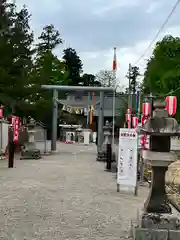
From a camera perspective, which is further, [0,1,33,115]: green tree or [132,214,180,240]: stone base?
[0,1,33,115]: green tree

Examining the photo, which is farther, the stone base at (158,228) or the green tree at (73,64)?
the green tree at (73,64)

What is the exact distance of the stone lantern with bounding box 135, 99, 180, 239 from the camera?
210 inches

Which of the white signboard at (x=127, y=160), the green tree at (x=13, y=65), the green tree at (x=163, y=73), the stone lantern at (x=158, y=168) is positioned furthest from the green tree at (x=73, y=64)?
the stone lantern at (x=158, y=168)

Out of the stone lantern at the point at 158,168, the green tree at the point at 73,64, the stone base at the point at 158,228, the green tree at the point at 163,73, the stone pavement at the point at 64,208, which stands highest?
the green tree at the point at 73,64

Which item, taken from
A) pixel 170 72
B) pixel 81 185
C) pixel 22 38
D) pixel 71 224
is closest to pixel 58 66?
pixel 22 38

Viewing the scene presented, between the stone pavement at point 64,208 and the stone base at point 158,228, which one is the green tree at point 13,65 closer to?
the stone pavement at point 64,208

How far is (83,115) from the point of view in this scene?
56344mm

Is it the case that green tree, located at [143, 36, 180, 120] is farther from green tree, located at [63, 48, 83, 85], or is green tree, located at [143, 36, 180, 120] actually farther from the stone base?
green tree, located at [63, 48, 83, 85]

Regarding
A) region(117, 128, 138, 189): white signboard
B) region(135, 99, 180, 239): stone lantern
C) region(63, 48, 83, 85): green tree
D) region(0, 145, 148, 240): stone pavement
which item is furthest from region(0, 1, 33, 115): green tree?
region(63, 48, 83, 85): green tree

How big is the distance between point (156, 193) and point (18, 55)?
74.2 feet

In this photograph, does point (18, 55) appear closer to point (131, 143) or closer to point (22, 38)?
point (22, 38)

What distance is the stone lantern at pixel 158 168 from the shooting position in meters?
5.32

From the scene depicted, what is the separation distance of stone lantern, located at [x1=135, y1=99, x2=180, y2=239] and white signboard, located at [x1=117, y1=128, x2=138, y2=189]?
191 inches

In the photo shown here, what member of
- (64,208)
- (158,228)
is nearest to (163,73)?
(64,208)
